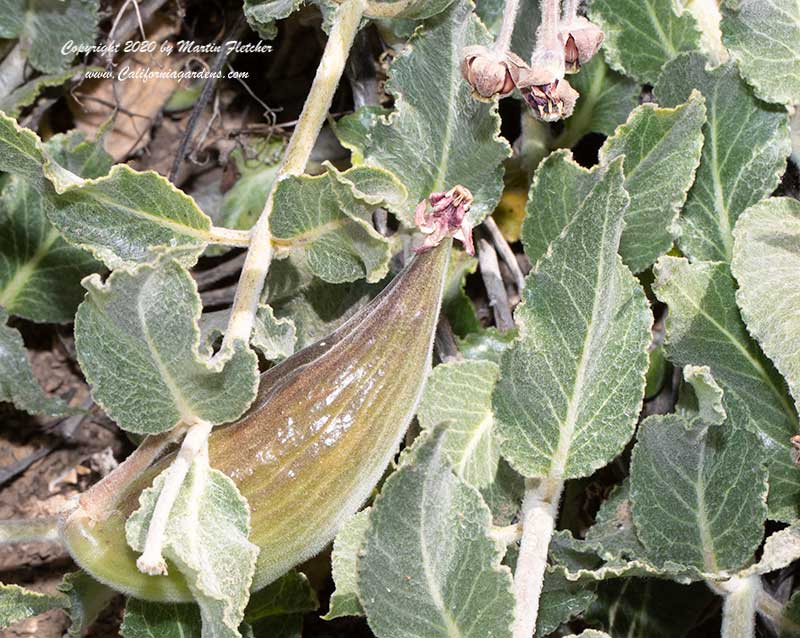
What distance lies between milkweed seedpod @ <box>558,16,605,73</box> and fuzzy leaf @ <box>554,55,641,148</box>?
0.97 ft

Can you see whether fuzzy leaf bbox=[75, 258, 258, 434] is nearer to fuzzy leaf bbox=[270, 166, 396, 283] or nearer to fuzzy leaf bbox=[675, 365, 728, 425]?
fuzzy leaf bbox=[270, 166, 396, 283]

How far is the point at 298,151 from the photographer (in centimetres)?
119

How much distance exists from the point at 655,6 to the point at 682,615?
2.36 ft

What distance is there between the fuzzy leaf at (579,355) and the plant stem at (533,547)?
3 centimetres

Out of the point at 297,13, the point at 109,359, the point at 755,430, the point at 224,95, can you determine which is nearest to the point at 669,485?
the point at 755,430

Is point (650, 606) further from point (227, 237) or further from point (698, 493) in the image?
point (227, 237)

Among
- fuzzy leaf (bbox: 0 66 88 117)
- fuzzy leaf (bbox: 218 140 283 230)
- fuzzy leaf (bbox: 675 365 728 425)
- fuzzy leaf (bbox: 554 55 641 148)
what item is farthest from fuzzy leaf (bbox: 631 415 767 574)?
fuzzy leaf (bbox: 0 66 88 117)

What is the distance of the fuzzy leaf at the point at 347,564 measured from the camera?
1.10m

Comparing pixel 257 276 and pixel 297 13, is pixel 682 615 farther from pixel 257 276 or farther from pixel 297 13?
pixel 297 13

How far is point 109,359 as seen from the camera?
1.02 m

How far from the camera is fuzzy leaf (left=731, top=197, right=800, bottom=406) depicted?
1.13 m

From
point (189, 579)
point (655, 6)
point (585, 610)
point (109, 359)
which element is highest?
point (655, 6)

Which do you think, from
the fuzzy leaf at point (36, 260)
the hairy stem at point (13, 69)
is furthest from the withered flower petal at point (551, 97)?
the hairy stem at point (13, 69)

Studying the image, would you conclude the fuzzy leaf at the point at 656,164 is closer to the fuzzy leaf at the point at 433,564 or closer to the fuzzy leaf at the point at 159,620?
the fuzzy leaf at the point at 433,564
